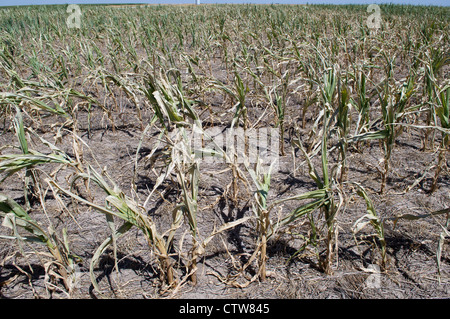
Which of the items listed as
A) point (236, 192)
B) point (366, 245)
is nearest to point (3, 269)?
point (236, 192)

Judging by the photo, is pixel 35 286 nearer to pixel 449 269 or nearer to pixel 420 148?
pixel 449 269

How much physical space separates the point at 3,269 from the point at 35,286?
0.66ft

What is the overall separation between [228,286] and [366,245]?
68 cm

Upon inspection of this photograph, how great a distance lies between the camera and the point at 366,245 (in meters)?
1.54

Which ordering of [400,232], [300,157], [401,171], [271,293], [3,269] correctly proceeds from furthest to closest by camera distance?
[300,157]
[401,171]
[400,232]
[3,269]
[271,293]

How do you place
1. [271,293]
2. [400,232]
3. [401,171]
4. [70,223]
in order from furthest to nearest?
[401,171] → [70,223] → [400,232] → [271,293]

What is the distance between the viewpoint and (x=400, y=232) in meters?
1.59

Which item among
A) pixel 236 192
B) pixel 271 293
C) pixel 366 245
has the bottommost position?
pixel 271 293

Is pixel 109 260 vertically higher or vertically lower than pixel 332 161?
lower

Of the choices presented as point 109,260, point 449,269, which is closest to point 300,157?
point 449,269

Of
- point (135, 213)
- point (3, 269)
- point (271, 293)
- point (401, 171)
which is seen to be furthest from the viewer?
point (401, 171)

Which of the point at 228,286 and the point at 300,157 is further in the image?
the point at 300,157

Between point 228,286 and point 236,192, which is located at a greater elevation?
point 236,192

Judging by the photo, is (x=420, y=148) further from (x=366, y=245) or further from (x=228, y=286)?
(x=228, y=286)
